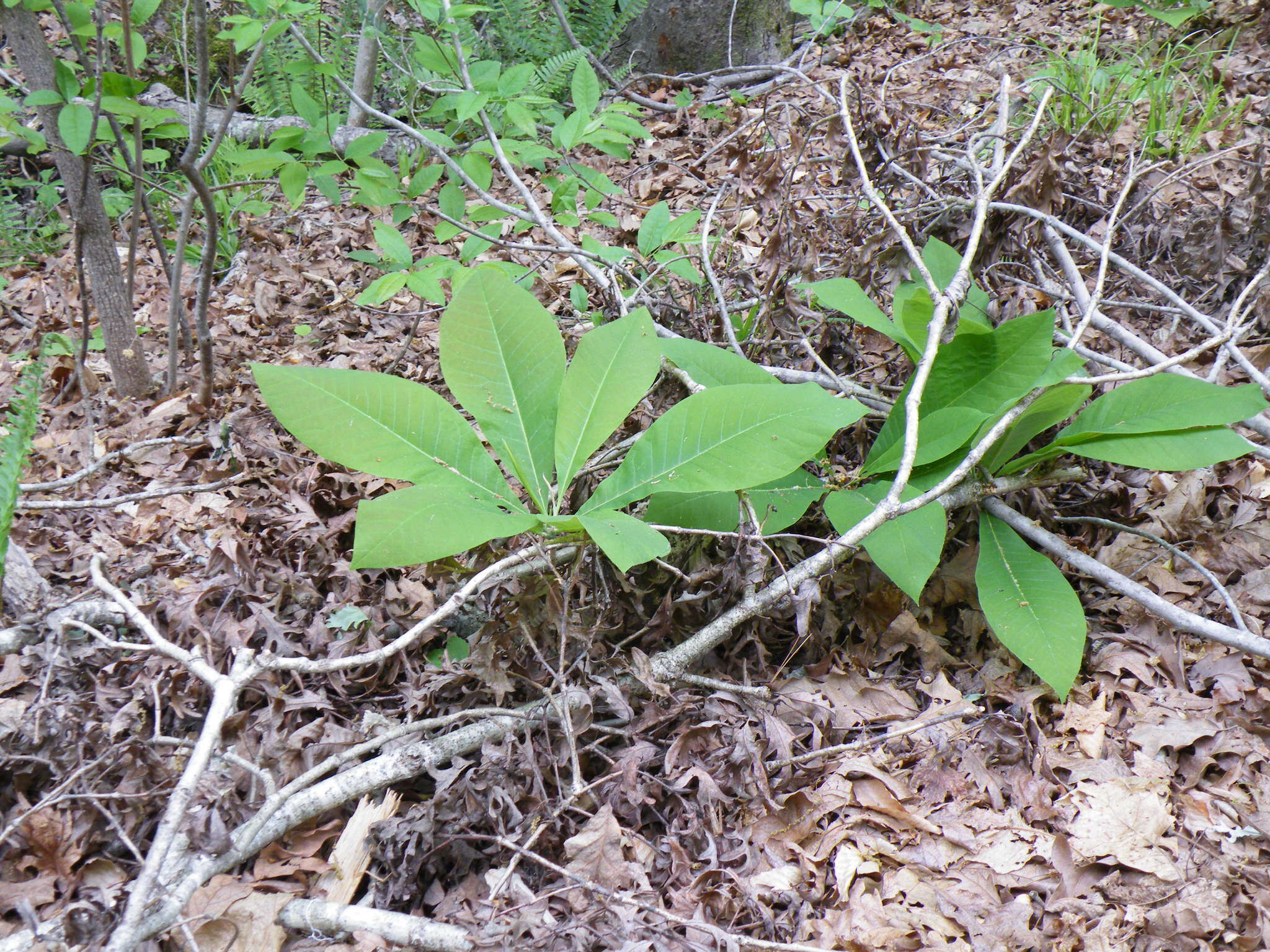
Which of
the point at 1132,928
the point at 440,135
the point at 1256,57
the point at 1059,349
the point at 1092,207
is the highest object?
the point at 1256,57

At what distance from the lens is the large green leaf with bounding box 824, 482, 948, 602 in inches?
58.1

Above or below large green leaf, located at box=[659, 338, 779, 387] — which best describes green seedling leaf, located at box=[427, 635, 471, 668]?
below

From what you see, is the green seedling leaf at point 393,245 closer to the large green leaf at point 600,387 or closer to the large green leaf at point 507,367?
the large green leaf at point 507,367

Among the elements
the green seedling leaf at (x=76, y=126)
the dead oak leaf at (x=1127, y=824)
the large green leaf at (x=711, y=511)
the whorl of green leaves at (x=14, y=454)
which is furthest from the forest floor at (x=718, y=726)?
the green seedling leaf at (x=76, y=126)

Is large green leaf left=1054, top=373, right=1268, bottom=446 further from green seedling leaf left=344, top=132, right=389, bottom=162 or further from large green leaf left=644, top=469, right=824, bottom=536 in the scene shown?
green seedling leaf left=344, top=132, right=389, bottom=162

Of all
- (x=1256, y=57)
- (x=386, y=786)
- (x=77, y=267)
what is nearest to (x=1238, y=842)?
(x=386, y=786)

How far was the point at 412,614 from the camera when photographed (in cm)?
196

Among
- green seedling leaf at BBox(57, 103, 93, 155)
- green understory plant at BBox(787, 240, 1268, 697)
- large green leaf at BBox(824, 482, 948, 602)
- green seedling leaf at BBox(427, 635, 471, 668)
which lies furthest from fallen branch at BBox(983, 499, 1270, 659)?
green seedling leaf at BBox(57, 103, 93, 155)

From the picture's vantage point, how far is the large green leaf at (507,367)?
5.30 ft

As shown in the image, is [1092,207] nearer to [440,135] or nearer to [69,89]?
[440,135]

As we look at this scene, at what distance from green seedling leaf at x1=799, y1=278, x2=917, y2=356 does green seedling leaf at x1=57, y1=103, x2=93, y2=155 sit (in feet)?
6.47

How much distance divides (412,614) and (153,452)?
54.2 inches

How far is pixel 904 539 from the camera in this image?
4.99ft

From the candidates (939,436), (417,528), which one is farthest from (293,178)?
(939,436)
